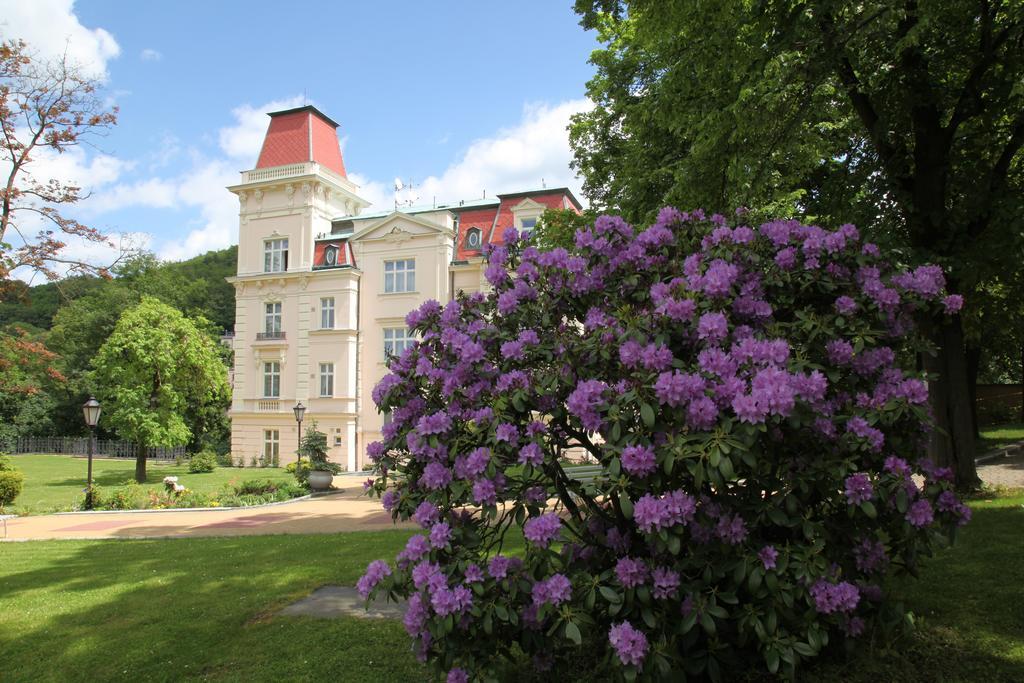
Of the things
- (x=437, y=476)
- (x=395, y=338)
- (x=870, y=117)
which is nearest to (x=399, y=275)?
(x=395, y=338)

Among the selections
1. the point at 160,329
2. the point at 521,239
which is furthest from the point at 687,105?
the point at 160,329

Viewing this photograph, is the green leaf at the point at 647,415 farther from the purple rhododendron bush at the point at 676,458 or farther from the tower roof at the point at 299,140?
the tower roof at the point at 299,140

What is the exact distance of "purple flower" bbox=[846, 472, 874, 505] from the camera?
3.31 metres

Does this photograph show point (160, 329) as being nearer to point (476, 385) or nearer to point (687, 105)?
point (687, 105)

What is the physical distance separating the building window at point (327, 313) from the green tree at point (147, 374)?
5702mm

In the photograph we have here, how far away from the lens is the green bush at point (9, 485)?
58.2ft


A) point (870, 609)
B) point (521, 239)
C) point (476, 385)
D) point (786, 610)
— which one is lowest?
point (870, 609)

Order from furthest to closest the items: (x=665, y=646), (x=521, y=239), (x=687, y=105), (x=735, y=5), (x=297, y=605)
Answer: (x=687, y=105) → (x=735, y=5) → (x=297, y=605) → (x=521, y=239) → (x=665, y=646)

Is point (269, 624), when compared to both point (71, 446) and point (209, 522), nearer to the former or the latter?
point (209, 522)

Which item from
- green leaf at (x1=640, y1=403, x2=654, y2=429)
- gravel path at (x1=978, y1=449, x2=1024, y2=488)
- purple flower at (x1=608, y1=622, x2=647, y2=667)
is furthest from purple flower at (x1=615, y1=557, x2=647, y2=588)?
gravel path at (x1=978, y1=449, x2=1024, y2=488)

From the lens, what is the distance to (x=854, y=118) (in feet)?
41.5

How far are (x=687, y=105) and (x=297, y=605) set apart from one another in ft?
28.4

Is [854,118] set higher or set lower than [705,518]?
higher

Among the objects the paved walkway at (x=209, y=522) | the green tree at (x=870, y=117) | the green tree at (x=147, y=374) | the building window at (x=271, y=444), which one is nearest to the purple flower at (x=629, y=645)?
the green tree at (x=870, y=117)
